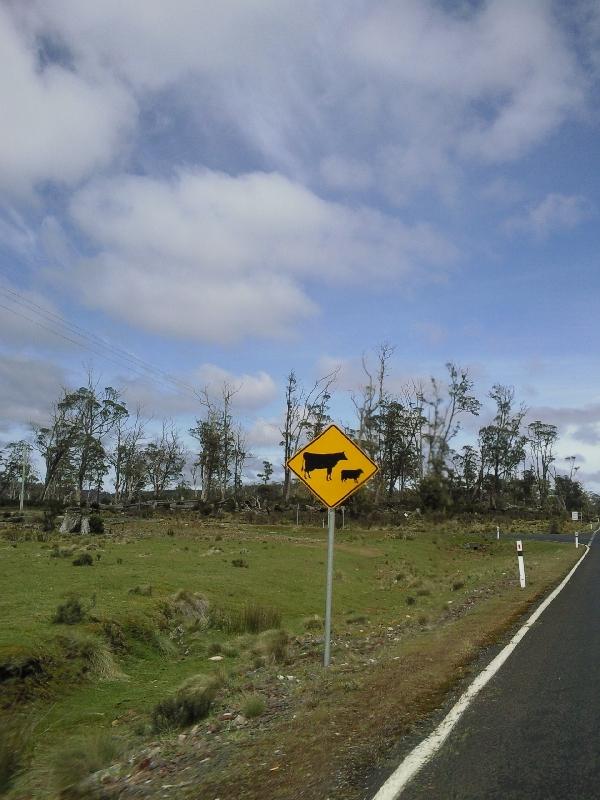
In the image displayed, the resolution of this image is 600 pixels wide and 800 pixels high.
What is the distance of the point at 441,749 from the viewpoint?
4.87 m

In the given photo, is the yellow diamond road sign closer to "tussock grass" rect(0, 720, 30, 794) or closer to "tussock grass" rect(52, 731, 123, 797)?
"tussock grass" rect(52, 731, 123, 797)

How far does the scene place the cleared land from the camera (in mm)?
5109

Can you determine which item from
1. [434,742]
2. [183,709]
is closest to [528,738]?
[434,742]

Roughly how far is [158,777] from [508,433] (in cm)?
8379

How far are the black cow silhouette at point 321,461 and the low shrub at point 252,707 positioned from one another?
3.05 metres

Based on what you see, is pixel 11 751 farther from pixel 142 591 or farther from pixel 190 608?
pixel 142 591

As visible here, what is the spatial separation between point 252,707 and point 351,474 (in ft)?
10.8

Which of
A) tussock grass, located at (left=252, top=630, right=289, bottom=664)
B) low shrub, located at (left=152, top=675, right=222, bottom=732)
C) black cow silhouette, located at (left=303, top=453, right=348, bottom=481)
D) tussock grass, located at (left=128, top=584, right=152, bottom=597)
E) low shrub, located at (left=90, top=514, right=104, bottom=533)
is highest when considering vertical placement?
black cow silhouette, located at (left=303, top=453, right=348, bottom=481)

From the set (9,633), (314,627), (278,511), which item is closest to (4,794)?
(9,633)

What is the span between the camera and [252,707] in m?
6.67

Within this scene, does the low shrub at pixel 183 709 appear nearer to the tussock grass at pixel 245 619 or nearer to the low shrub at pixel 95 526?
the tussock grass at pixel 245 619

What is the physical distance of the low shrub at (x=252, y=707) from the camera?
6617mm

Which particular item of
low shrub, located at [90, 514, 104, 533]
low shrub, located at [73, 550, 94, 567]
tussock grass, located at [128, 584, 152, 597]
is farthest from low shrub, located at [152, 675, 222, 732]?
low shrub, located at [90, 514, 104, 533]

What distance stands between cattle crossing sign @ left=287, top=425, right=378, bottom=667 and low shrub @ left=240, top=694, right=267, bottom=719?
193 cm
